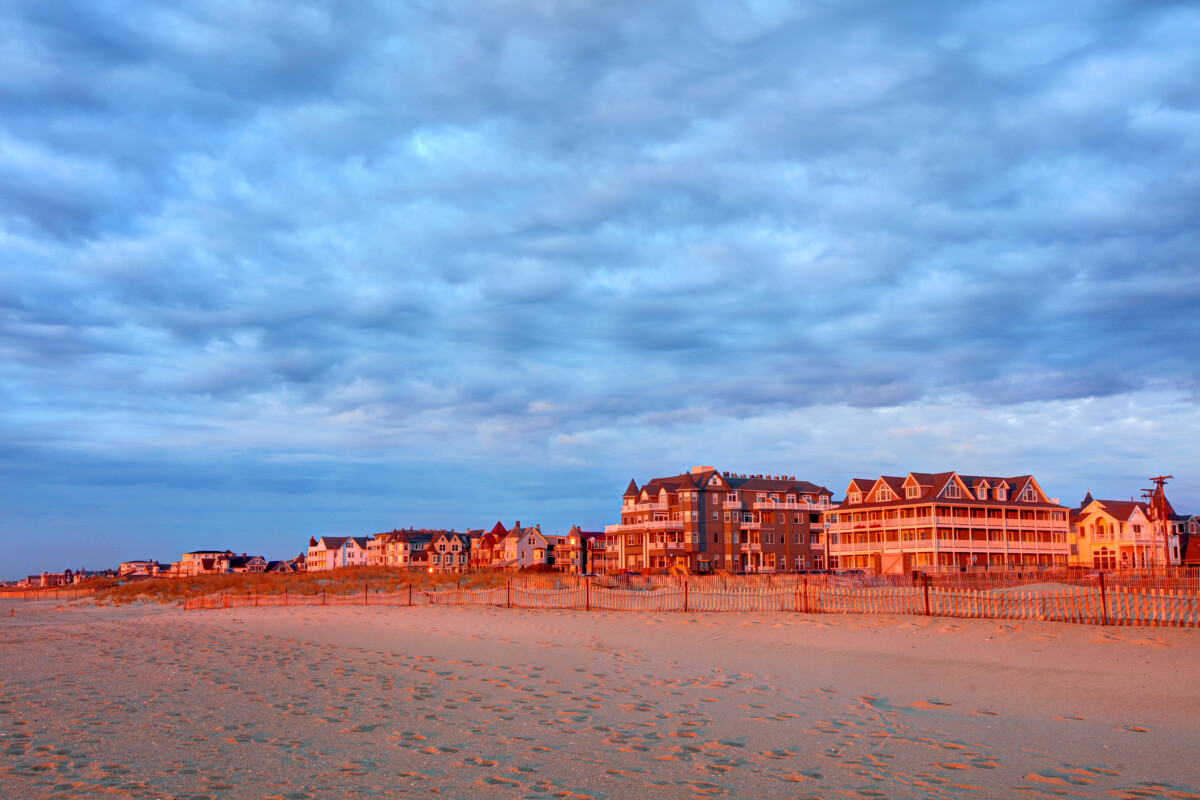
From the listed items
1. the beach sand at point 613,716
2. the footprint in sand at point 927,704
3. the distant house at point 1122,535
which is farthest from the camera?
the distant house at point 1122,535

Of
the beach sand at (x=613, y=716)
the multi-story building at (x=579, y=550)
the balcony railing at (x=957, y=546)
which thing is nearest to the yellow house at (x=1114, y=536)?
the balcony railing at (x=957, y=546)

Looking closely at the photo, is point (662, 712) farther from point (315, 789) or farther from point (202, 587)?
point (202, 587)

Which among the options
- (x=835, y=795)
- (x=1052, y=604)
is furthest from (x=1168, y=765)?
(x=1052, y=604)

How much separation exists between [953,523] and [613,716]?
64.5 metres

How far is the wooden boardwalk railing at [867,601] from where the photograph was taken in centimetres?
2123

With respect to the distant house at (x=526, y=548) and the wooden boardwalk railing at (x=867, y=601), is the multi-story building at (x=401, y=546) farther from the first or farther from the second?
the wooden boardwalk railing at (x=867, y=601)

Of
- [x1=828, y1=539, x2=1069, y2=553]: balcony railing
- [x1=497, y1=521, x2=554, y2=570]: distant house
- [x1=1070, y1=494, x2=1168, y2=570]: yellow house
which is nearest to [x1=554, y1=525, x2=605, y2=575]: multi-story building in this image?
[x1=497, y1=521, x2=554, y2=570]: distant house

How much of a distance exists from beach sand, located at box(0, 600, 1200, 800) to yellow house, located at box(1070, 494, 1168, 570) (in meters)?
85.4

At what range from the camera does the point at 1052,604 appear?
72.9 ft

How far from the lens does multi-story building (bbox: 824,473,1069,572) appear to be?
221 feet

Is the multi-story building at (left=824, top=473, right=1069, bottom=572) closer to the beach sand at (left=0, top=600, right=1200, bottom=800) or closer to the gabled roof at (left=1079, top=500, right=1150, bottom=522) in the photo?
the gabled roof at (left=1079, top=500, right=1150, bottom=522)

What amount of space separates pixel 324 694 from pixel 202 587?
2293 inches

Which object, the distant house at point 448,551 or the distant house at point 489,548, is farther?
the distant house at point 448,551

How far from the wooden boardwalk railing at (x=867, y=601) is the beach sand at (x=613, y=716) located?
192 centimetres
